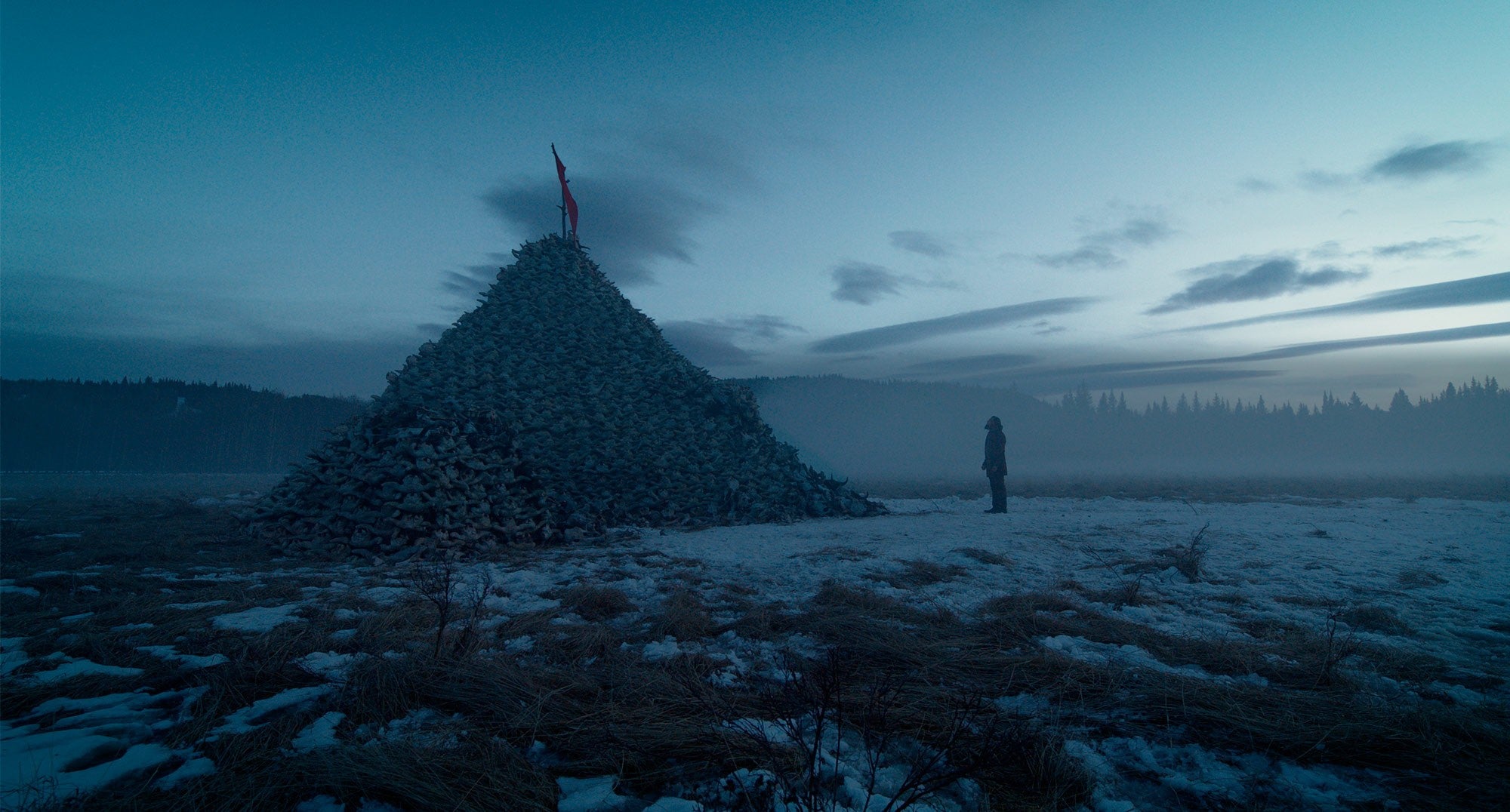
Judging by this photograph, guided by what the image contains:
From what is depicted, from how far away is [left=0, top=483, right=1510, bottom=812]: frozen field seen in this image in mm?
2535

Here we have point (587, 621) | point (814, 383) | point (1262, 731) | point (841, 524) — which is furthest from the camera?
point (814, 383)

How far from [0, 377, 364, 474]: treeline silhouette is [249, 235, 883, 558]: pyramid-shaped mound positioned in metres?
40.9

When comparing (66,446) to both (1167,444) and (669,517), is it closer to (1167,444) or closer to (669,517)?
(669,517)

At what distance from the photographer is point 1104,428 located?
364 ft

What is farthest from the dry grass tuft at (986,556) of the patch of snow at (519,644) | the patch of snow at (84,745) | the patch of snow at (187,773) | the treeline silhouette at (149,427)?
the treeline silhouette at (149,427)

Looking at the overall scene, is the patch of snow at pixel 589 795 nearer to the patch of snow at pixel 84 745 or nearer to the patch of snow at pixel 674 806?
the patch of snow at pixel 674 806

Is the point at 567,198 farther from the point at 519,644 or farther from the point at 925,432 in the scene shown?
the point at 925,432

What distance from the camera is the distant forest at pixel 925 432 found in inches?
1994

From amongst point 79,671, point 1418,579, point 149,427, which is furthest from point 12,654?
point 149,427

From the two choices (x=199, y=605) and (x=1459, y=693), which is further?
(x=199, y=605)

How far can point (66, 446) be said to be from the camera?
4994 cm

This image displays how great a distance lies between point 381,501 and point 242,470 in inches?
2239

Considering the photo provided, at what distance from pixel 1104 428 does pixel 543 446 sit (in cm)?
11815

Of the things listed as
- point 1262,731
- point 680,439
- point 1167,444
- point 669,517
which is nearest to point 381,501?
point 669,517
